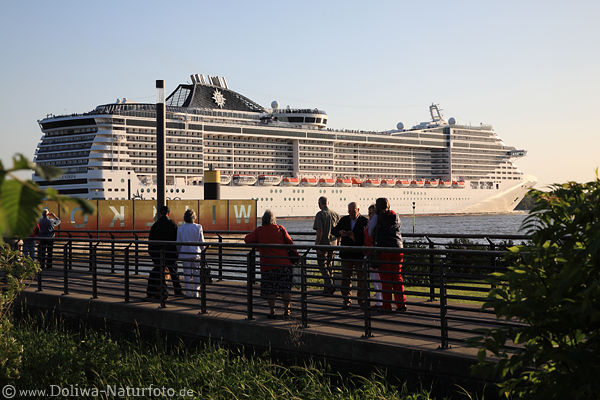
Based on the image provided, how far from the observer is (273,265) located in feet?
27.0

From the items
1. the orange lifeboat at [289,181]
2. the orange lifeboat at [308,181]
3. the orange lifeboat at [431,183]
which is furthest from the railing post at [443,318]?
the orange lifeboat at [431,183]

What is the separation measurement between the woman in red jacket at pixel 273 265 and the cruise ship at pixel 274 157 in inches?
2218

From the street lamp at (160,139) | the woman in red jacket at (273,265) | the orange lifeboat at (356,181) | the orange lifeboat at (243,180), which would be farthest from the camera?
the orange lifeboat at (356,181)

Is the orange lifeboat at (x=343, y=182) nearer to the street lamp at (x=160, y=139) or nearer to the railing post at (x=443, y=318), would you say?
the street lamp at (x=160, y=139)

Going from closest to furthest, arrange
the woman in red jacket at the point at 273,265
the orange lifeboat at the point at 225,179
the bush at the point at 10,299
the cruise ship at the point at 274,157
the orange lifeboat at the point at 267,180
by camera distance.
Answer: the bush at the point at 10,299 → the woman in red jacket at the point at 273,265 → the cruise ship at the point at 274,157 → the orange lifeboat at the point at 225,179 → the orange lifeboat at the point at 267,180

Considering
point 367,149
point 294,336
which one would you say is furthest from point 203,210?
point 367,149

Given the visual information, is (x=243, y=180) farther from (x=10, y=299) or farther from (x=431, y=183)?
(x=10, y=299)

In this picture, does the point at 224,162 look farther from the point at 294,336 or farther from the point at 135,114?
the point at 294,336

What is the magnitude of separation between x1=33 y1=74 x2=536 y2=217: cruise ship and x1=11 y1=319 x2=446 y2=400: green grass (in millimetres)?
56149

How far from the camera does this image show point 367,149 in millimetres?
94125

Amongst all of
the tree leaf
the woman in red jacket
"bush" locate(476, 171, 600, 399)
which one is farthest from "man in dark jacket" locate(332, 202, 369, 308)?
the tree leaf

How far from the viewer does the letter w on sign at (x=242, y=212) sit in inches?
1564

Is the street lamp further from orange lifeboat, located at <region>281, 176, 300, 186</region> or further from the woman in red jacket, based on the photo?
orange lifeboat, located at <region>281, 176, 300, 186</region>

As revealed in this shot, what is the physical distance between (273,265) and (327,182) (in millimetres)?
72347
